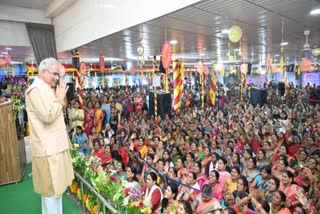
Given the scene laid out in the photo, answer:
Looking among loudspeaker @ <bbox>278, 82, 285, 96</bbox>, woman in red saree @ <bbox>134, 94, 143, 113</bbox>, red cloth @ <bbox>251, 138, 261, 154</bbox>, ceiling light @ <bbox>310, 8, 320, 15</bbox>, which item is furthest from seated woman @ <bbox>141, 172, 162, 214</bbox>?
loudspeaker @ <bbox>278, 82, 285, 96</bbox>

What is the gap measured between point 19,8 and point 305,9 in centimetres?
585

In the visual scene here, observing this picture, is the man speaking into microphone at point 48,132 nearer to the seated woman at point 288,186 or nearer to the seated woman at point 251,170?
the seated woman at point 288,186

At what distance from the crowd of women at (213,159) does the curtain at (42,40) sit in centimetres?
172

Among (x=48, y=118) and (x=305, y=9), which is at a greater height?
(x=305, y=9)

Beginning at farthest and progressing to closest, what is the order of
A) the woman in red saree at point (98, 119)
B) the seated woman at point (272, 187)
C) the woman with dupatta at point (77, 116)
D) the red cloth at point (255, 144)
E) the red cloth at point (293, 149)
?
the woman in red saree at point (98, 119)
the woman with dupatta at point (77, 116)
the red cloth at point (255, 144)
the red cloth at point (293, 149)
the seated woman at point (272, 187)

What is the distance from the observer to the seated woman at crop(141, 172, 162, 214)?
11.1 ft

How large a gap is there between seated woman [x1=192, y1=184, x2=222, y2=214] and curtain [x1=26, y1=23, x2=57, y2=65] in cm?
491

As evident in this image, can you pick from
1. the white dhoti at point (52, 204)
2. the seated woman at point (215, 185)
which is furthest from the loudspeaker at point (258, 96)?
the white dhoti at point (52, 204)

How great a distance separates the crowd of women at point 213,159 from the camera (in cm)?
346

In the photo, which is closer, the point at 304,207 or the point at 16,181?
the point at 304,207

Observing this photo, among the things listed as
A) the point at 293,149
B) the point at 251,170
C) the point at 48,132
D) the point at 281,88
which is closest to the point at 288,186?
the point at 251,170

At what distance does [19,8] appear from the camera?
20.1 ft

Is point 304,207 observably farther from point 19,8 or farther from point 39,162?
point 19,8

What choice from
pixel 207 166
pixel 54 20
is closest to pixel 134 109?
pixel 54 20
